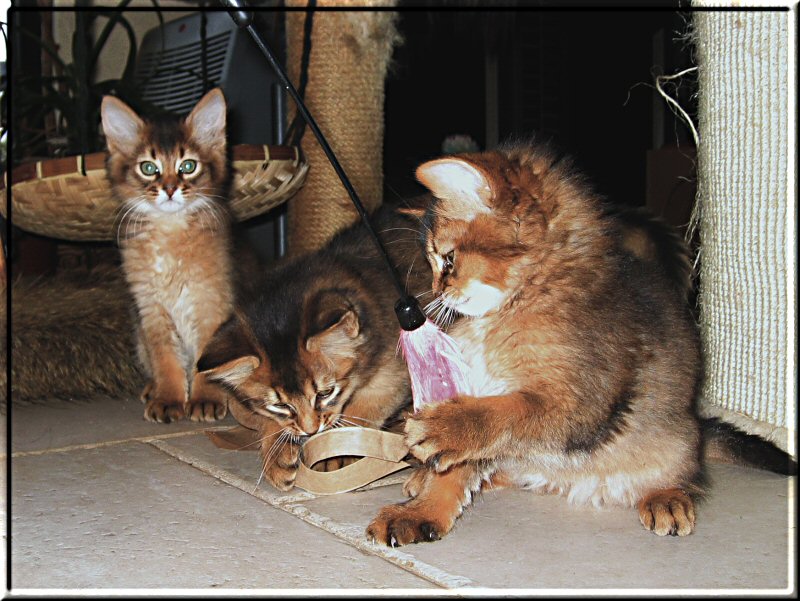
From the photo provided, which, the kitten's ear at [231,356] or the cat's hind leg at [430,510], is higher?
the kitten's ear at [231,356]

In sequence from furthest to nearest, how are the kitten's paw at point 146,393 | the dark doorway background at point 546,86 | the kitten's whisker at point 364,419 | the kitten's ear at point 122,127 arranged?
the dark doorway background at point 546,86 → the kitten's paw at point 146,393 → the kitten's ear at point 122,127 → the kitten's whisker at point 364,419

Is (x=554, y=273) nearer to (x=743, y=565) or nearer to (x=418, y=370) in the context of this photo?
(x=418, y=370)

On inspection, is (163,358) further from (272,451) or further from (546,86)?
(546,86)

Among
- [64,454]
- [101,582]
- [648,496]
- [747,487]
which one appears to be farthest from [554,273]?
[64,454]

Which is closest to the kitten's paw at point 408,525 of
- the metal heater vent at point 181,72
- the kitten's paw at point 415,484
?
the kitten's paw at point 415,484

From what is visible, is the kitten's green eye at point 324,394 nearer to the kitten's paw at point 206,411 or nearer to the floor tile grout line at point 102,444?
the floor tile grout line at point 102,444
